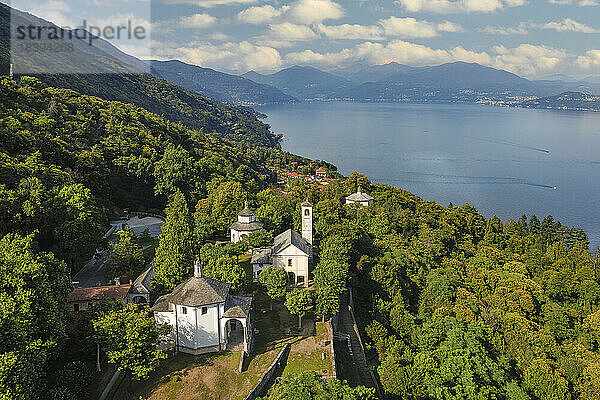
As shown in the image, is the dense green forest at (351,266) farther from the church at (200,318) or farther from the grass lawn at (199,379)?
the church at (200,318)

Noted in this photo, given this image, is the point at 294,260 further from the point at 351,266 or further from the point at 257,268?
the point at 351,266

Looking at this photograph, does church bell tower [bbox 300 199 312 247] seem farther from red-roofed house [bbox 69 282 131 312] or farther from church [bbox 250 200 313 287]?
red-roofed house [bbox 69 282 131 312]

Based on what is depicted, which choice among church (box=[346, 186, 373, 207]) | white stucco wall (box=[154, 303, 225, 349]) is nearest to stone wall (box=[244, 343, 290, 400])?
white stucco wall (box=[154, 303, 225, 349])

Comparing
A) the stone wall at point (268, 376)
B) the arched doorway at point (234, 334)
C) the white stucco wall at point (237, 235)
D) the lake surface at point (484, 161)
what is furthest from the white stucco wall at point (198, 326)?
the lake surface at point (484, 161)

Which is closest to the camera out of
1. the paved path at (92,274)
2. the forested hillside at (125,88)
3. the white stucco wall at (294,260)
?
the paved path at (92,274)

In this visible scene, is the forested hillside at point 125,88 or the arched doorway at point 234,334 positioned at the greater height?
the forested hillside at point 125,88

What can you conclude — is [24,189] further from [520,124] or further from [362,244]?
[520,124]

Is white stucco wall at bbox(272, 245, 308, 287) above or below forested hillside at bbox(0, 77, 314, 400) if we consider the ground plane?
below

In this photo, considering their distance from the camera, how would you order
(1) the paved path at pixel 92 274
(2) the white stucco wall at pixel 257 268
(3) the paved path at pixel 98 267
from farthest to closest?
(2) the white stucco wall at pixel 257 268 → (3) the paved path at pixel 98 267 → (1) the paved path at pixel 92 274
